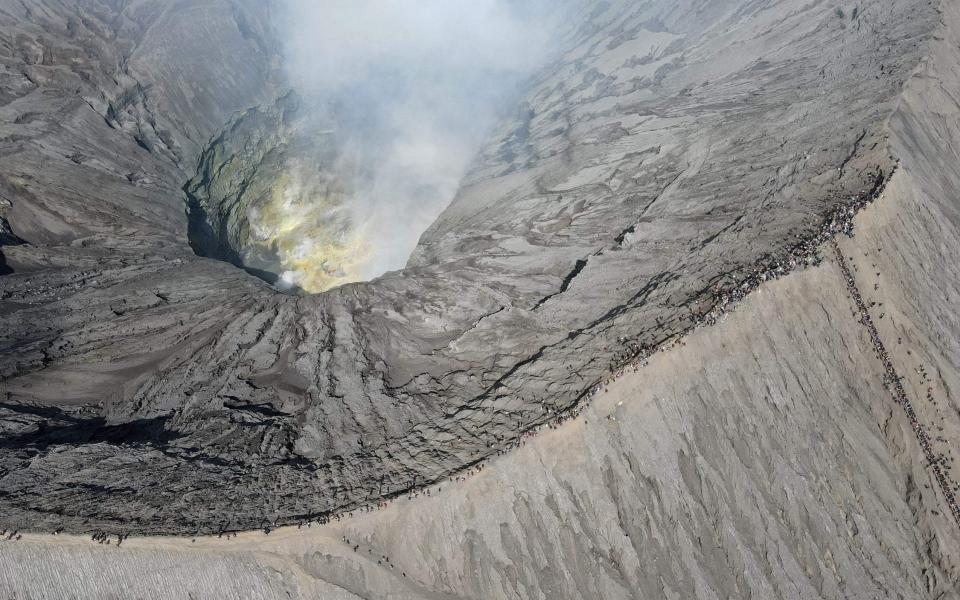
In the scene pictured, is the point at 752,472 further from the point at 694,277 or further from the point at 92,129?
the point at 92,129

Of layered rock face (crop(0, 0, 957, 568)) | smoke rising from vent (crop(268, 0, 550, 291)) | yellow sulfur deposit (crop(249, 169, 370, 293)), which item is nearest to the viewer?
layered rock face (crop(0, 0, 957, 568))

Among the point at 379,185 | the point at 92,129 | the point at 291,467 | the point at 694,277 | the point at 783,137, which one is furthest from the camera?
the point at 379,185

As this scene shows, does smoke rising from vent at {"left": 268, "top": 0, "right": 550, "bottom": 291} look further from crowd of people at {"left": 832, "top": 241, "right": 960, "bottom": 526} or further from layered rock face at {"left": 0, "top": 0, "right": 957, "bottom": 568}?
crowd of people at {"left": 832, "top": 241, "right": 960, "bottom": 526}

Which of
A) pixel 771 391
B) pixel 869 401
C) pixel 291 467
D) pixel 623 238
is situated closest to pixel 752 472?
pixel 771 391

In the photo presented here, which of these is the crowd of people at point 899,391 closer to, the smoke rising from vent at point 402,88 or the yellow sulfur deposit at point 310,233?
the smoke rising from vent at point 402,88

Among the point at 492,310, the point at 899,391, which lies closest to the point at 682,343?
the point at 899,391

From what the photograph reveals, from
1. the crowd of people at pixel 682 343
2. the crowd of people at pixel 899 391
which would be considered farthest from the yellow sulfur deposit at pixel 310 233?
the crowd of people at pixel 899 391

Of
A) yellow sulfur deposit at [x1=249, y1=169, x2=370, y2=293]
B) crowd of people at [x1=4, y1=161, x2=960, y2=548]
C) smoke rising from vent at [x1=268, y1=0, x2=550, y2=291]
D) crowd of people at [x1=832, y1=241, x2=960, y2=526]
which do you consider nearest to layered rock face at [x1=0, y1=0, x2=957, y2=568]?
crowd of people at [x1=4, y1=161, x2=960, y2=548]
